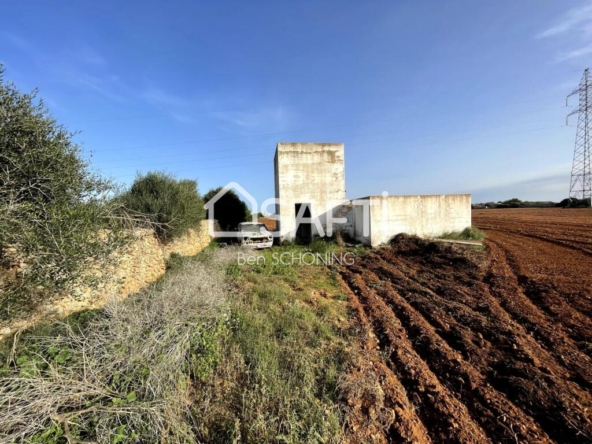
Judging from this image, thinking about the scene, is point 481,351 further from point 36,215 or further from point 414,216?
point 414,216

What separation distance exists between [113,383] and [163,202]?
7803mm

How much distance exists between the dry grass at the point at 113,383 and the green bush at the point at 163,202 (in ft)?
19.4

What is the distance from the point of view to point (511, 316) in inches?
192

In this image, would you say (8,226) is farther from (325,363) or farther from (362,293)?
(362,293)

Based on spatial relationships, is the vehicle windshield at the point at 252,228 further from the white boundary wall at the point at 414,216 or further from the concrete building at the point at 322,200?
the white boundary wall at the point at 414,216

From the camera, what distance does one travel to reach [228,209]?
793 inches

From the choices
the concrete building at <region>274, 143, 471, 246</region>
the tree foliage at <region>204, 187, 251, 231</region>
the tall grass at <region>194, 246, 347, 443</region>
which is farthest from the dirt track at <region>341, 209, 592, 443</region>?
the tree foliage at <region>204, 187, 251, 231</region>

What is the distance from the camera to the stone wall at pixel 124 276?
437 centimetres

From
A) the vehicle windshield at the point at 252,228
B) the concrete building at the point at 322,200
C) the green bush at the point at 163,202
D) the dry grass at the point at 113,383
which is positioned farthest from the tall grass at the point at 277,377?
the concrete building at the point at 322,200

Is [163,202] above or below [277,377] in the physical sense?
above

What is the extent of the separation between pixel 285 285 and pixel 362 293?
2.06 m

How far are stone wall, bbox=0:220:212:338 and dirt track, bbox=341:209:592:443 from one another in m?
4.72

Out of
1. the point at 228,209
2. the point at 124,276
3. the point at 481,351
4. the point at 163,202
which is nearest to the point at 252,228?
the point at 163,202

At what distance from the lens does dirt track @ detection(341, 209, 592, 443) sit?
2.62 m
